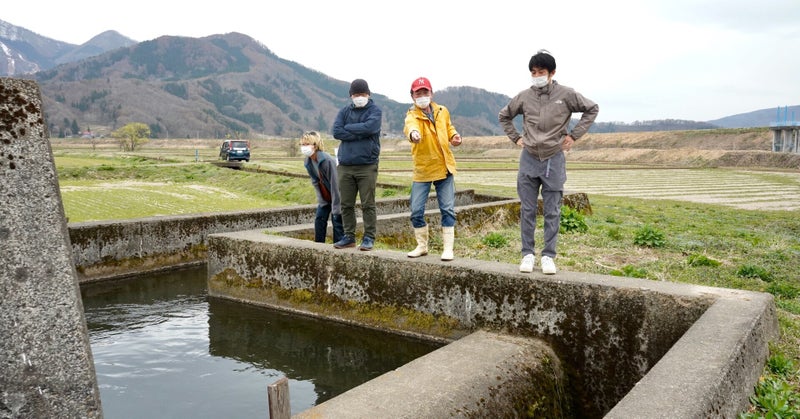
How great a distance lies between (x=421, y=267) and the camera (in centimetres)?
612

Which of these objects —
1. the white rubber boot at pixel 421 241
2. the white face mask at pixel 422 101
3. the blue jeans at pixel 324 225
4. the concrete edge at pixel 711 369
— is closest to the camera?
the concrete edge at pixel 711 369

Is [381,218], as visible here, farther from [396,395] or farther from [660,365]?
[660,365]

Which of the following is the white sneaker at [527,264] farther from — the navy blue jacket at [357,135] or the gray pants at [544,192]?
the navy blue jacket at [357,135]

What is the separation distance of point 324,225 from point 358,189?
1697 mm

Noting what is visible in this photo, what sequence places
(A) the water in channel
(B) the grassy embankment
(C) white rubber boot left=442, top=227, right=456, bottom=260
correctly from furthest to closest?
(C) white rubber boot left=442, top=227, right=456, bottom=260 < (B) the grassy embankment < (A) the water in channel

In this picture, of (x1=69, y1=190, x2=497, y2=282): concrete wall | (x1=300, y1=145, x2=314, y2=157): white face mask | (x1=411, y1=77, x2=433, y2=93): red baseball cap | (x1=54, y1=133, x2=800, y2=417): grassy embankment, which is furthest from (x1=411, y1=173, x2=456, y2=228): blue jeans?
(x1=69, y1=190, x2=497, y2=282): concrete wall

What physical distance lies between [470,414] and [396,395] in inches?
21.0

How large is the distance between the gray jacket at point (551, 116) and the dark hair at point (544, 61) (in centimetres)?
15

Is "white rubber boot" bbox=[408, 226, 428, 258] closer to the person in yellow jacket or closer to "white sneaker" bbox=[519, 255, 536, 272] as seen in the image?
the person in yellow jacket

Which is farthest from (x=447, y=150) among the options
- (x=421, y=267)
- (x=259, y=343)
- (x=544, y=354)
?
(x=259, y=343)

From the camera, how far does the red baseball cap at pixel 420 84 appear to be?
19.3ft

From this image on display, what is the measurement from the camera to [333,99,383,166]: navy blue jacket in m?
6.54

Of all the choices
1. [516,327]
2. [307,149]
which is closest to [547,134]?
[516,327]

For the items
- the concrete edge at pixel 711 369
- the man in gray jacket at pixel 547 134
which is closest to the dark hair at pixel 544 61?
the man in gray jacket at pixel 547 134
